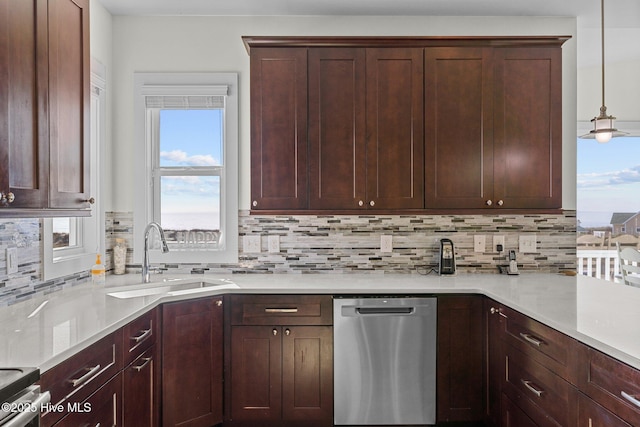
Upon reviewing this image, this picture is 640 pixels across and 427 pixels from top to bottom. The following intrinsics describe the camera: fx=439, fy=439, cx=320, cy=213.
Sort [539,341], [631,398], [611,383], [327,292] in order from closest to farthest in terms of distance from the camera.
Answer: [631,398] < [611,383] < [539,341] < [327,292]

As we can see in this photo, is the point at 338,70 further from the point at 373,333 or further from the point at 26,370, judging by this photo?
the point at 26,370

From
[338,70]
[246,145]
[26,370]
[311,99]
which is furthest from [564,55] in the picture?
[26,370]

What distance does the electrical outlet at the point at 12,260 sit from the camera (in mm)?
2102

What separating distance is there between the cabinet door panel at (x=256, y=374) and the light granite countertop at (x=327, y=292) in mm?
260

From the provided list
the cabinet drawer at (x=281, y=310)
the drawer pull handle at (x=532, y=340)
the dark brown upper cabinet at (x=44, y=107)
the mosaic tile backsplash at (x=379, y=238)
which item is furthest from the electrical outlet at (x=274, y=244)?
the drawer pull handle at (x=532, y=340)

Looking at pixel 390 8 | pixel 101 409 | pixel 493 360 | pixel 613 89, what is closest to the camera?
pixel 101 409

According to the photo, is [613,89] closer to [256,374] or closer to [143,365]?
[256,374]

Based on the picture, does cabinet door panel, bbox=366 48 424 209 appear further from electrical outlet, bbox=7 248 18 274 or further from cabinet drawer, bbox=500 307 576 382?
electrical outlet, bbox=7 248 18 274

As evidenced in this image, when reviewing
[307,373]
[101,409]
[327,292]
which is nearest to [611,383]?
[327,292]

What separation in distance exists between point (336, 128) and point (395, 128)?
376mm

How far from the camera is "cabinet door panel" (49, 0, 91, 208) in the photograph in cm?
182

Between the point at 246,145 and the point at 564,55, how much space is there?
2.35 metres

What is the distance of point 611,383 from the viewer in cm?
145

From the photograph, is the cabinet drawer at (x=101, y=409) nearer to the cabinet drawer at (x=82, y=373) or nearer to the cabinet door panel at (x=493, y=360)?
the cabinet drawer at (x=82, y=373)
